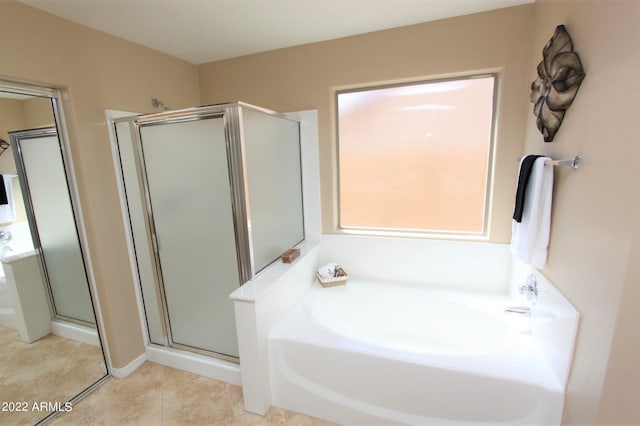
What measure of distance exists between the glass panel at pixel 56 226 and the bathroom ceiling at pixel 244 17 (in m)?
0.85

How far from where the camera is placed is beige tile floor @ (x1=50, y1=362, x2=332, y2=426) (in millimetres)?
1709

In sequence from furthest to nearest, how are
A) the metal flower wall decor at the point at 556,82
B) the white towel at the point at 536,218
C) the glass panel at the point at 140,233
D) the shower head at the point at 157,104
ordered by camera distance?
1. the shower head at the point at 157,104
2. the glass panel at the point at 140,233
3. the white towel at the point at 536,218
4. the metal flower wall decor at the point at 556,82

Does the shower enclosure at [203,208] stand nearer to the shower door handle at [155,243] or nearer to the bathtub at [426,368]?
the shower door handle at [155,243]

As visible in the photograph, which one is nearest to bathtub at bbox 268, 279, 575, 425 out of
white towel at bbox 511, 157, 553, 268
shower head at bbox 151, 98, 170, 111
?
white towel at bbox 511, 157, 553, 268

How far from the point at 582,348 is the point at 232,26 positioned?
271 cm

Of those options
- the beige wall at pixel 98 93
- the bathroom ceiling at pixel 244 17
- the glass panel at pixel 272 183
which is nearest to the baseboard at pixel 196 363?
the beige wall at pixel 98 93

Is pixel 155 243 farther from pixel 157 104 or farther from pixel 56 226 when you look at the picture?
pixel 157 104

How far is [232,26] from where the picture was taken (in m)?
1.93

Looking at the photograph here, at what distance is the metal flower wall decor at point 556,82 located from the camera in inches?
50.2

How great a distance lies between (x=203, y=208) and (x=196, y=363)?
122 centimetres

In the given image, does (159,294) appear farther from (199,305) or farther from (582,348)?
(582,348)

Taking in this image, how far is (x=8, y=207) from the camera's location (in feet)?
5.75

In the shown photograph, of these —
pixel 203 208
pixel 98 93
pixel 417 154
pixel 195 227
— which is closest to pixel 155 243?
pixel 195 227

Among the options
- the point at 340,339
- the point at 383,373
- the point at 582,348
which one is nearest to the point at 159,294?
the point at 340,339
